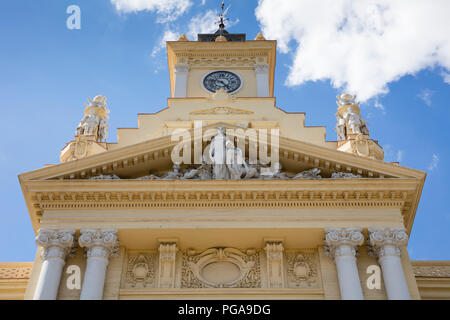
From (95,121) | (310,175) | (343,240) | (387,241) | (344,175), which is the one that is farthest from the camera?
(95,121)

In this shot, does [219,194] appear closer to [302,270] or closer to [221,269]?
[221,269]

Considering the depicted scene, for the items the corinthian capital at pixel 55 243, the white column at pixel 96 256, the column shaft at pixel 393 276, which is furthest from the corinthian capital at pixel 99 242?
the column shaft at pixel 393 276

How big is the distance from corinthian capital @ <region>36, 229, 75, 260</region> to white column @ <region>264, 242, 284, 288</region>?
563cm

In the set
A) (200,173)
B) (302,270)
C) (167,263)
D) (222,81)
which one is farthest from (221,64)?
(302,270)

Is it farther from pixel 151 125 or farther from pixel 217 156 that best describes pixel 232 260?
pixel 151 125

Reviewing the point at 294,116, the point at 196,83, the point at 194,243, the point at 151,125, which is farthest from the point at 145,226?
the point at 196,83

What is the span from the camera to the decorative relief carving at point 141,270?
17.8 metres

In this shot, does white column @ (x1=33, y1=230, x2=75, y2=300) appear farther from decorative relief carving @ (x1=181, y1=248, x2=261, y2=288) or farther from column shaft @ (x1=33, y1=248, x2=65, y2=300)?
decorative relief carving @ (x1=181, y1=248, x2=261, y2=288)

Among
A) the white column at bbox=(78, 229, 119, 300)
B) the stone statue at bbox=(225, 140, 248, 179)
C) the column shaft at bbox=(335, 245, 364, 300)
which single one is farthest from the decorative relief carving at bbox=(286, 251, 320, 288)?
the white column at bbox=(78, 229, 119, 300)

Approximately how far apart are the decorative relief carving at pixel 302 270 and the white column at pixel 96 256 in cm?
508

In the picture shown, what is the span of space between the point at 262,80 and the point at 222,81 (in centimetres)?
188

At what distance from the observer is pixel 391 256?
17047 millimetres

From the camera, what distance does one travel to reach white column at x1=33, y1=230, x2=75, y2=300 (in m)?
16.5

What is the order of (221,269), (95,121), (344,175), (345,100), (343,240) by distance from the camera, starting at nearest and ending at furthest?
(343,240) → (221,269) → (344,175) → (95,121) → (345,100)
